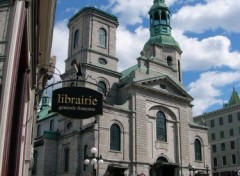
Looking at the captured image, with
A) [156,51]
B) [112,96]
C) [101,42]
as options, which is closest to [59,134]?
[112,96]

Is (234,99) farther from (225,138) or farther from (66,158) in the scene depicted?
(66,158)

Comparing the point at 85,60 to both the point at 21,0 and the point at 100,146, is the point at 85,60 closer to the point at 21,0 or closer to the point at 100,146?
the point at 100,146

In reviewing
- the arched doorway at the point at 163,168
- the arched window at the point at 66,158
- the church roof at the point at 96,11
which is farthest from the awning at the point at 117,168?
the church roof at the point at 96,11

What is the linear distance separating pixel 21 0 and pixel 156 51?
1907 inches

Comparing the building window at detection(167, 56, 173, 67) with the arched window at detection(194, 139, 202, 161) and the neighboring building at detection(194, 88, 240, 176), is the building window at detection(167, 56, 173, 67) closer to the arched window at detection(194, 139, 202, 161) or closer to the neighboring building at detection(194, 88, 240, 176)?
the arched window at detection(194, 139, 202, 161)

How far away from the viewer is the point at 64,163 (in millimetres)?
44906

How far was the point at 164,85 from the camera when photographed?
48562mm

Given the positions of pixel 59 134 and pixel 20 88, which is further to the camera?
pixel 59 134

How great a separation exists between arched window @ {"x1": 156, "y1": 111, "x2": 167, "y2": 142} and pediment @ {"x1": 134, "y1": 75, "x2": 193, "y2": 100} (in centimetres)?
316

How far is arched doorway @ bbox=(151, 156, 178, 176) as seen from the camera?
4362cm

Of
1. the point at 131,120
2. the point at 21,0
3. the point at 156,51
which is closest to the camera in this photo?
the point at 21,0

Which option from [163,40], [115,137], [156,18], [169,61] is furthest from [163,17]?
[115,137]

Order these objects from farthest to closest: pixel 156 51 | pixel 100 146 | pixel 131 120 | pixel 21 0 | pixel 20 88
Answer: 1. pixel 156 51
2. pixel 131 120
3. pixel 100 146
4. pixel 20 88
5. pixel 21 0

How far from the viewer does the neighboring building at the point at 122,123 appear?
138 ft
